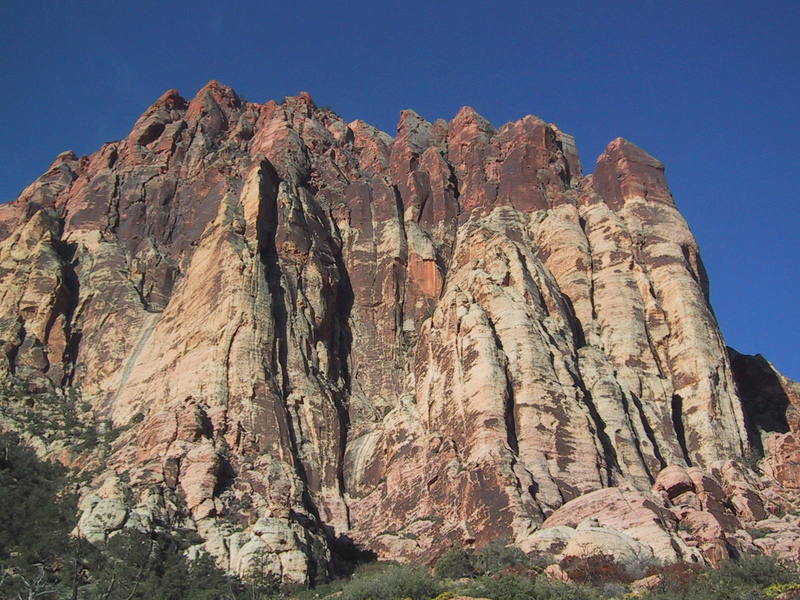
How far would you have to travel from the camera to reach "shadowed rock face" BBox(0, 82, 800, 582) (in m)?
46.2

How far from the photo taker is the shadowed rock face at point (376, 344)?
46.2m

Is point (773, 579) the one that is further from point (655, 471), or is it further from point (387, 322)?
point (387, 322)

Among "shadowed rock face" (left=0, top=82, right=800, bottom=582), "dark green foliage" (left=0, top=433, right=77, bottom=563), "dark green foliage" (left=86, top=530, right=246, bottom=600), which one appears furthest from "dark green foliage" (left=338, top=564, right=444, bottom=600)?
"dark green foliage" (left=0, top=433, right=77, bottom=563)

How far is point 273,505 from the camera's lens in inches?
1812

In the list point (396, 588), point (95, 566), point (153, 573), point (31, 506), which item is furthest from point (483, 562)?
point (31, 506)

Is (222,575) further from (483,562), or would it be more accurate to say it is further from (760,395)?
(760,395)

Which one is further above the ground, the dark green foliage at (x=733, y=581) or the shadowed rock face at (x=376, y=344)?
the shadowed rock face at (x=376, y=344)

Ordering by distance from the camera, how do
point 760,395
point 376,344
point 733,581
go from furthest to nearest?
point 376,344, point 760,395, point 733,581

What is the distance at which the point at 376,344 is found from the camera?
68.2 m

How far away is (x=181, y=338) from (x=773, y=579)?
38.9 m

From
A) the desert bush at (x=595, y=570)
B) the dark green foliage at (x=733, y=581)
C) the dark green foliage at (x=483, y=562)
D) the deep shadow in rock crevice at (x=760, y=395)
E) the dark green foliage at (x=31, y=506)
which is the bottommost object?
the dark green foliage at (x=733, y=581)

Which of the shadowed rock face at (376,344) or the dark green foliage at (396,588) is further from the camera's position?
the shadowed rock face at (376,344)

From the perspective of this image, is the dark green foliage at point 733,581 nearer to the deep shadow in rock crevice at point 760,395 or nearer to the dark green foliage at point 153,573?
the dark green foliage at point 153,573

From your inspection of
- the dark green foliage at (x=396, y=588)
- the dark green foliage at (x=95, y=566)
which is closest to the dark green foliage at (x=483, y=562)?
the dark green foliage at (x=396, y=588)
